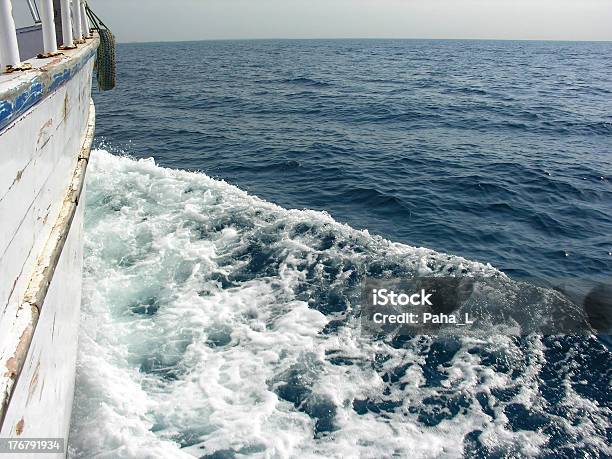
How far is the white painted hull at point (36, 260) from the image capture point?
2307 mm

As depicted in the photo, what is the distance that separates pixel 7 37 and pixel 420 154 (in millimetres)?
13758

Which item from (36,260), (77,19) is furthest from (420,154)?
(36,260)

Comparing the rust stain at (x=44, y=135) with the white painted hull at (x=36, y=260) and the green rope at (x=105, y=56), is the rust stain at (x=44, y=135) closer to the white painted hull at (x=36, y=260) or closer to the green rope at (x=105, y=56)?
the white painted hull at (x=36, y=260)

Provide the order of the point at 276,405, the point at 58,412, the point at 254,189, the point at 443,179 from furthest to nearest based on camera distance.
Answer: the point at 443,179, the point at 254,189, the point at 276,405, the point at 58,412

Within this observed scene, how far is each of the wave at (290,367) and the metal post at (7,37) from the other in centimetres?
314

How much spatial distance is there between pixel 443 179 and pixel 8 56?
445 inches

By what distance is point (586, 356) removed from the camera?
220 inches

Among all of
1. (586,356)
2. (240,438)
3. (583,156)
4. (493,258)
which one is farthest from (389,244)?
(583,156)

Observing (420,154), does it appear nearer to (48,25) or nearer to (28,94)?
(48,25)

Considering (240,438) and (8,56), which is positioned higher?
(8,56)

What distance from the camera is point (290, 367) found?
5.14 meters

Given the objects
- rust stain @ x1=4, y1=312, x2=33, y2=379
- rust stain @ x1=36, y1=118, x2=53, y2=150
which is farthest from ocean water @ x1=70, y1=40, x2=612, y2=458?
rust stain @ x1=36, y1=118, x2=53, y2=150

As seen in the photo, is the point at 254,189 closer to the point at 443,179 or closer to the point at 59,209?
the point at 443,179

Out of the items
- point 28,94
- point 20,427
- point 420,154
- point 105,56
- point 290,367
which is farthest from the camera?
point 420,154
